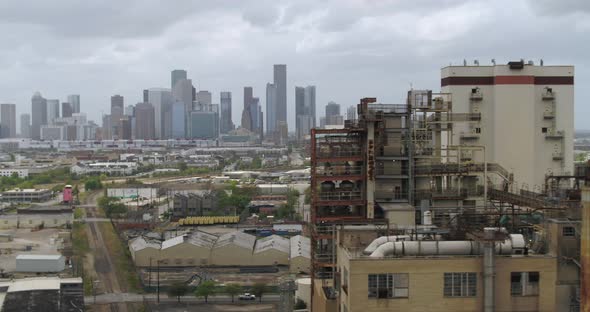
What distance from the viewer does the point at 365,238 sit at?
10.6 metres

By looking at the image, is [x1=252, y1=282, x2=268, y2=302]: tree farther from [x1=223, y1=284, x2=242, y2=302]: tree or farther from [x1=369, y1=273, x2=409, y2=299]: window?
[x1=369, y1=273, x2=409, y2=299]: window

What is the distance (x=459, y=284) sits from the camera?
881 centimetres

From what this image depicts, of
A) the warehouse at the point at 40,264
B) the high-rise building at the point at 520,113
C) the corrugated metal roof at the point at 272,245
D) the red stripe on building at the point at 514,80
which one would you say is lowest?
the warehouse at the point at 40,264

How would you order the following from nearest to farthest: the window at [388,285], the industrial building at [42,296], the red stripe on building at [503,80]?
the window at [388,285]
the red stripe on building at [503,80]
the industrial building at [42,296]

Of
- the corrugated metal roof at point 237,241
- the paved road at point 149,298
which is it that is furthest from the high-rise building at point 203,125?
the paved road at point 149,298

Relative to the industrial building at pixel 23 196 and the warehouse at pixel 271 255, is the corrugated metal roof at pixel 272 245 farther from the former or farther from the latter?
the industrial building at pixel 23 196

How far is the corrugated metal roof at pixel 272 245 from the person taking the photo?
30.6 metres

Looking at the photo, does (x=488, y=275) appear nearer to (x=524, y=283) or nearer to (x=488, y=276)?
(x=488, y=276)

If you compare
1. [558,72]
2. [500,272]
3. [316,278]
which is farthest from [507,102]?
[500,272]

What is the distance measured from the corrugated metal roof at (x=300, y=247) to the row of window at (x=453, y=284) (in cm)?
1938

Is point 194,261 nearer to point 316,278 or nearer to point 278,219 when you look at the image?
point 278,219

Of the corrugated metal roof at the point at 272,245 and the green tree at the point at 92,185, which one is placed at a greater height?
the green tree at the point at 92,185

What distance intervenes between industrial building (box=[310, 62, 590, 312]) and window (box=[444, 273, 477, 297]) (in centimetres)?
1

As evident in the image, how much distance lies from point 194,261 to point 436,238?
2137 centimetres
